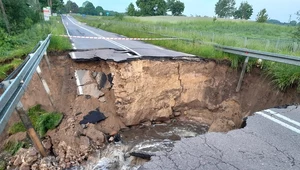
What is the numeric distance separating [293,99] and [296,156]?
3.70m

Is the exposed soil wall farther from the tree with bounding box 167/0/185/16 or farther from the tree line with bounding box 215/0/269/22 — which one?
the tree line with bounding box 215/0/269/22

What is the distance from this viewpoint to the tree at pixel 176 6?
9250 centimetres

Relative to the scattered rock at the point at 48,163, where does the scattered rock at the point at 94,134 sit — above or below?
above

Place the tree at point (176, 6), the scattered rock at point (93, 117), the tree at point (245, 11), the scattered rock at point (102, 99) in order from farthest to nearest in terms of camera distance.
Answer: the tree at point (245, 11), the tree at point (176, 6), the scattered rock at point (102, 99), the scattered rock at point (93, 117)

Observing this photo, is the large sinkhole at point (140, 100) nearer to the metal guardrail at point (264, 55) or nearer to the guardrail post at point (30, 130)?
the guardrail post at point (30, 130)

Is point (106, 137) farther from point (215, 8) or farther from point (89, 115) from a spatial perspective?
point (215, 8)

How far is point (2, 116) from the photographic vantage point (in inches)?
120

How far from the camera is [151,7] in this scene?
82.9m

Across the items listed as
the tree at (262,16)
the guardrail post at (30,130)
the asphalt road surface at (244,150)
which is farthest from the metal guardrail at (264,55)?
the tree at (262,16)

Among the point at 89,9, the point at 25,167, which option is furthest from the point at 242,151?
the point at 89,9

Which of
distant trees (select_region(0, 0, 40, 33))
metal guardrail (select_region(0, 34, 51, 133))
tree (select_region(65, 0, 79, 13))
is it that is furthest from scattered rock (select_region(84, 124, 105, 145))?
tree (select_region(65, 0, 79, 13))

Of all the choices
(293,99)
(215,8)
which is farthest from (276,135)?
(215,8)

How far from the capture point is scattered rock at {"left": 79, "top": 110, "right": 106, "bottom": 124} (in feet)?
23.8

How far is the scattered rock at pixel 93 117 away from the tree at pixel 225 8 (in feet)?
359
